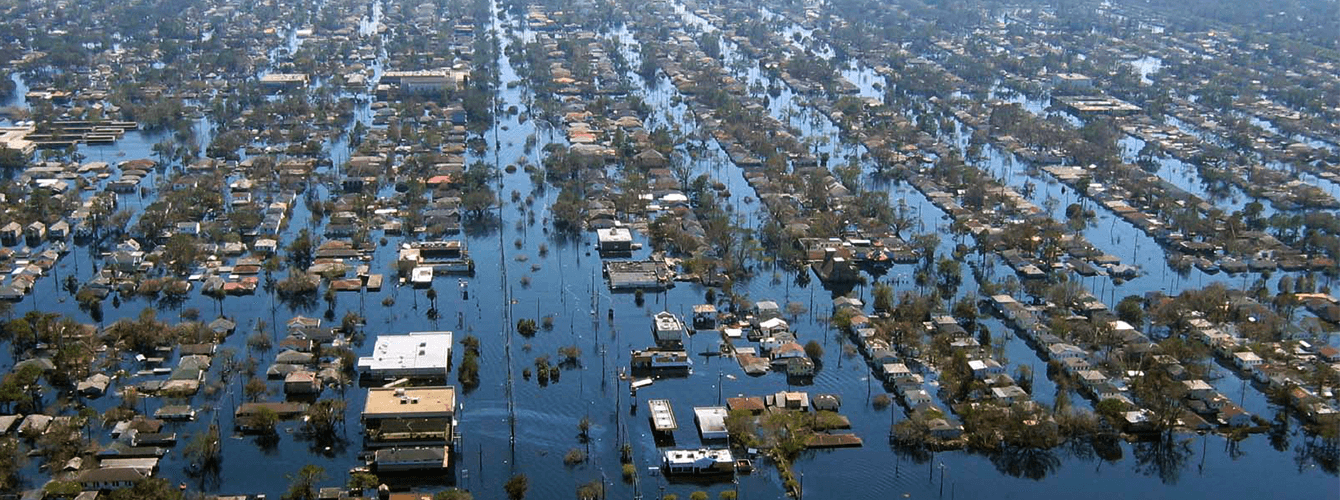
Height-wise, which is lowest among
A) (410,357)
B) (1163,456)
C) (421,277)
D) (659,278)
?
(1163,456)

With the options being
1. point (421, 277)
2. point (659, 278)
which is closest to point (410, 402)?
point (421, 277)

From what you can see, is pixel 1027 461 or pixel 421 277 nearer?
pixel 1027 461

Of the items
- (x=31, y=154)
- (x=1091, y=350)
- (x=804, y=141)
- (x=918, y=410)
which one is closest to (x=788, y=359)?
(x=918, y=410)

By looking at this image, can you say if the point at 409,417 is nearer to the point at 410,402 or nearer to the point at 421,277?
the point at 410,402

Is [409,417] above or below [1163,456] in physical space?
above

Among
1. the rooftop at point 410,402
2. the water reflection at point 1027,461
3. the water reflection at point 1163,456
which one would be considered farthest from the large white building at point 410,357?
the water reflection at point 1163,456

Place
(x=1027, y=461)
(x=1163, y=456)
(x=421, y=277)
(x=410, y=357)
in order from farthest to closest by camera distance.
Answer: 1. (x=421, y=277)
2. (x=410, y=357)
3. (x=1163, y=456)
4. (x=1027, y=461)

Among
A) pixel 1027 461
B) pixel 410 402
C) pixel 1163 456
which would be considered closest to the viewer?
pixel 1027 461

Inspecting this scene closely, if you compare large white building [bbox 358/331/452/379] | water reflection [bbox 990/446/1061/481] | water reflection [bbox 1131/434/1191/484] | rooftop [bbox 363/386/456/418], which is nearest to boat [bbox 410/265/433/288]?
large white building [bbox 358/331/452/379]

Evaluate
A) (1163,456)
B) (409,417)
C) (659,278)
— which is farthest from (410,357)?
(1163,456)
